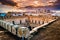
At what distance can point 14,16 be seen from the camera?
51.4ft

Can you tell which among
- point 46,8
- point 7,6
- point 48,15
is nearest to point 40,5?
point 46,8

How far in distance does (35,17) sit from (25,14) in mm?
1593

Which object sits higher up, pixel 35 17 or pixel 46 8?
pixel 46 8

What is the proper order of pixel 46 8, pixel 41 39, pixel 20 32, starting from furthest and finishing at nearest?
pixel 46 8
pixel 41 39
pixel 20 32

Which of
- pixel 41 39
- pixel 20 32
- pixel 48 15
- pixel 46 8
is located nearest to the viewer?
pixel 20 32

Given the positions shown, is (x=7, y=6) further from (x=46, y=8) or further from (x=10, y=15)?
(x=46, y=8)

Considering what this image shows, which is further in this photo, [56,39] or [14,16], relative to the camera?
[14,16]

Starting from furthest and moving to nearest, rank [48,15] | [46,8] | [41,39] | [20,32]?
1. [48,15]
2. [46,8]
3. [41,39]
4. [20,32]

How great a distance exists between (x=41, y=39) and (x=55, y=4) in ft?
26.6

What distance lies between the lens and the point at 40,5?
14.1 metres

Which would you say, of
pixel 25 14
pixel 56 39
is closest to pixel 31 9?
Result: pixel 25 14

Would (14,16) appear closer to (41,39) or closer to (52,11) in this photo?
(52,11)

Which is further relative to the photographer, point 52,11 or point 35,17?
point 35,17

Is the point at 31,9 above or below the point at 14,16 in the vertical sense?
above
